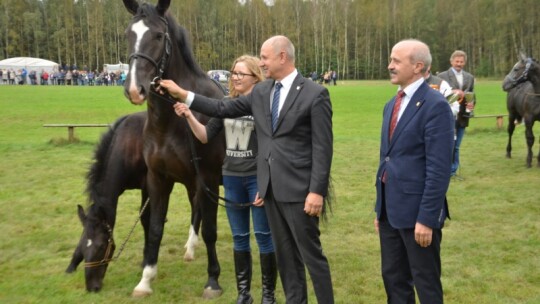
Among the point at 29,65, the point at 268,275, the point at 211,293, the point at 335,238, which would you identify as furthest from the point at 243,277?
the point at 29,65

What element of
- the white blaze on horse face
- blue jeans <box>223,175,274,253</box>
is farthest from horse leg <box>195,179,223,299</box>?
the white blaze on horse face

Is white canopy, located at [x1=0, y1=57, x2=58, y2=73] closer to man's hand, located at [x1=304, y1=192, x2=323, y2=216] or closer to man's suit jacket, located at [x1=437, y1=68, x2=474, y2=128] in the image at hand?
man's suit jacket, located at [x1=437, y1=68, x2=474, y2=128]

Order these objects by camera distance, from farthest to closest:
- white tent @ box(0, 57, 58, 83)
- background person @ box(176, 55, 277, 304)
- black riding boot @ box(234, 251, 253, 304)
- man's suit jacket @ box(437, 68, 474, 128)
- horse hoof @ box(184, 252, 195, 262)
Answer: white tent @ box(0, 57, 58, 83), man's suit jacket @ box(437, 68, 474, 128), horse hoof @ box(184, 252, 195, 262), black riding boot @ box(234, 251, 253, 304), background person @ box(176, 55, 277, 304)

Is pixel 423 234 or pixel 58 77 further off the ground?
pixel 58 77

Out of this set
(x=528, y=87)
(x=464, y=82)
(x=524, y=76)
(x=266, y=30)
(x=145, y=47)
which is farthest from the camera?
(x=266, y=30)

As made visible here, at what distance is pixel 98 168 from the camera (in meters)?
5.22

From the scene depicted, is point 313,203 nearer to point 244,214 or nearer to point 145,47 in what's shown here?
point 244,214

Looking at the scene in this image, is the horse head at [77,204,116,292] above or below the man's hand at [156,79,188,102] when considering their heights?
below

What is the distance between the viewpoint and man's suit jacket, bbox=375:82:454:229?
3.00 meters

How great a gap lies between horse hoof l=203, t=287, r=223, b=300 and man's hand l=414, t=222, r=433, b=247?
2.35 meters

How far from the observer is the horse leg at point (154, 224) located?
15.7 ft

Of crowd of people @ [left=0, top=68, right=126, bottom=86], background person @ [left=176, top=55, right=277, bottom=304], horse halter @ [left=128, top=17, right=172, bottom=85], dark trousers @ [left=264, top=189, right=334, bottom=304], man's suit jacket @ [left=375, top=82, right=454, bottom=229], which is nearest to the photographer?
man's suit jacket @ [left=375, top=82, right=454, bottom=229]

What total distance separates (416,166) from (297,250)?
117 centimetres

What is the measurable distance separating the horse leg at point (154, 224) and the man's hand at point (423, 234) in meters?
2.57
